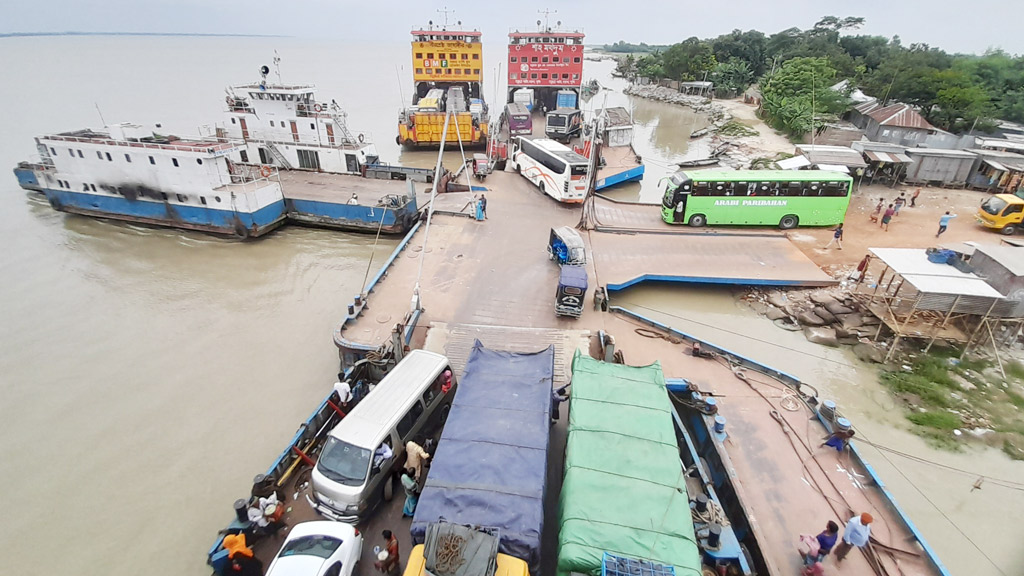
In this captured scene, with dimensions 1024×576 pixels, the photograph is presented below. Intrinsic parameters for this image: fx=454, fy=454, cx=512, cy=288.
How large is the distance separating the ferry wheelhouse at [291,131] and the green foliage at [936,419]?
25.3m

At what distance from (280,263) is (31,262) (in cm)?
1017

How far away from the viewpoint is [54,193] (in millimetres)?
21891

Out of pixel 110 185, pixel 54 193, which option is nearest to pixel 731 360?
pixel 110 185

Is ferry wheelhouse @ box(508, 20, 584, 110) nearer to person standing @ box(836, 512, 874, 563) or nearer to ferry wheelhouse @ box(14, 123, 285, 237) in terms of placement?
ferry wheelhouse @ box(14, 123, 285, 237)

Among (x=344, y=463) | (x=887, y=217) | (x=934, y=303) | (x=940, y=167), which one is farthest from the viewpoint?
(x=940, y=167)

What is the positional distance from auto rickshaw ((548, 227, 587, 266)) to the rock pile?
6670mm

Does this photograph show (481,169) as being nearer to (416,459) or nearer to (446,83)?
(416,459)

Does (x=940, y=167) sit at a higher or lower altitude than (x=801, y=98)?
lower

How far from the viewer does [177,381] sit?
1266 centimetres

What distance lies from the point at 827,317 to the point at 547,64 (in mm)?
37089

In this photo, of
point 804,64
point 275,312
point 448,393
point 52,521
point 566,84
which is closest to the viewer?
point 52,521

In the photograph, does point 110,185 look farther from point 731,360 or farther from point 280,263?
point 731,360

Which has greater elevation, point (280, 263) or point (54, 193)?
point (54, 193)

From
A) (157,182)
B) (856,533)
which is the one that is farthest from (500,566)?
(157,182)
